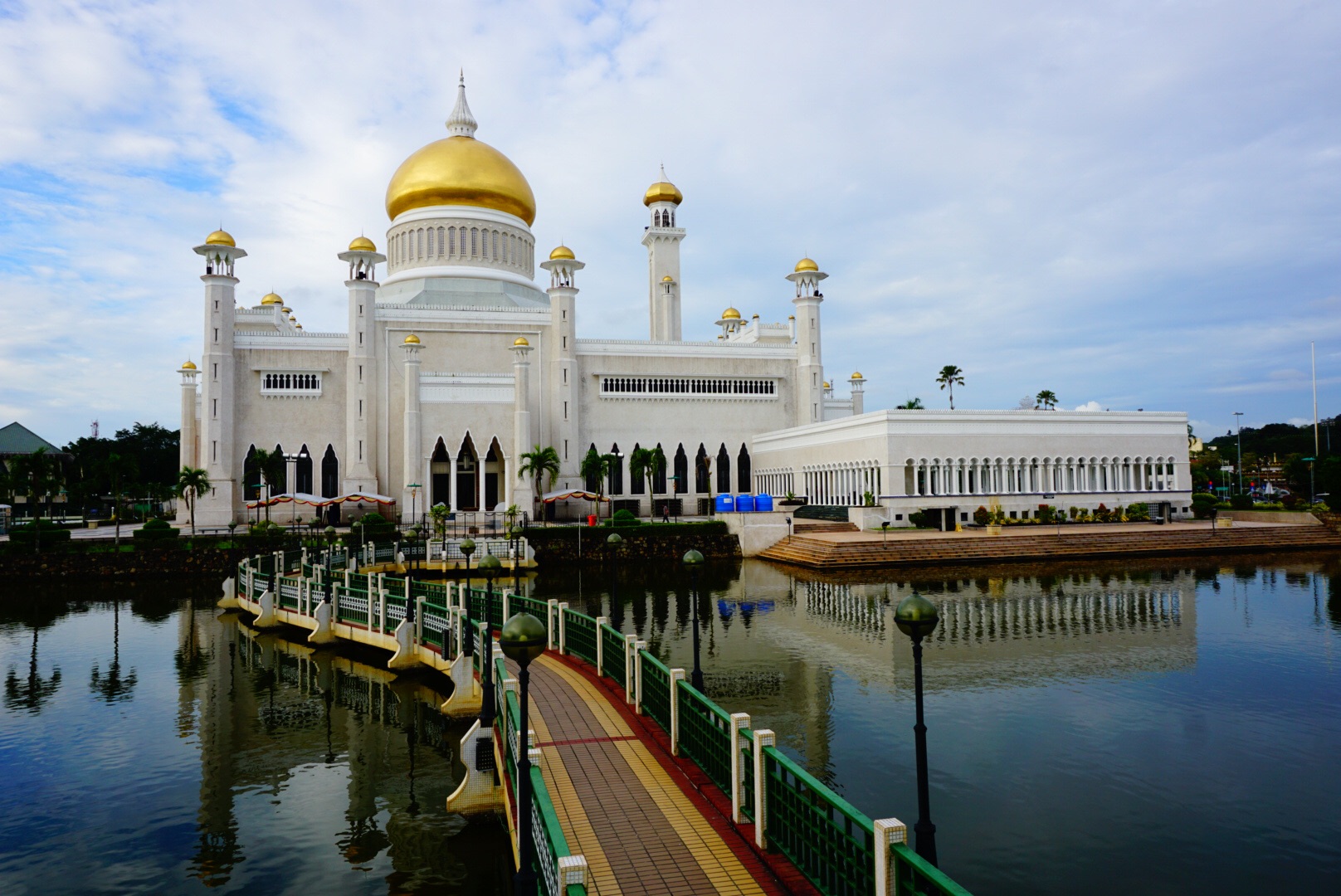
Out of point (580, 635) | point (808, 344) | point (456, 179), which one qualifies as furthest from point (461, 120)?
point (580, 635)

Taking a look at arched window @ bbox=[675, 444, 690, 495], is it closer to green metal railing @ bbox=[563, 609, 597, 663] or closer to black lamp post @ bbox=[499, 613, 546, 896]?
green metal railing @ bbox=[563, 609, 597, 663]

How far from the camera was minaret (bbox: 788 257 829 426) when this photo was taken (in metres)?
49.9

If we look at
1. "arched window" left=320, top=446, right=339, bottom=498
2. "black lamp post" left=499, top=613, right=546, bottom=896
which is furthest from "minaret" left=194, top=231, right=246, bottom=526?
"black lamp post" left=499, top=613, right=546, bottom=896

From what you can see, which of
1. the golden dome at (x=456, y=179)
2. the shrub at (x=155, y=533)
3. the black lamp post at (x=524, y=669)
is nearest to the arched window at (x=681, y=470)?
the golden dome at (x=456, y=179)

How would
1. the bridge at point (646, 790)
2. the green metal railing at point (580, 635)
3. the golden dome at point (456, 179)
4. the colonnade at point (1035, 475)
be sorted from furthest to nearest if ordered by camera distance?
the golden dome at point (456, 179), the colonnade at point (1035, 475), the green metal railing at point (580, 635), the bridge at point (646, 790)

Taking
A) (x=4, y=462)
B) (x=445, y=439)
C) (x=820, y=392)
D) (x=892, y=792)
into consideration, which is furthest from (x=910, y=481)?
(x=4, y=462)

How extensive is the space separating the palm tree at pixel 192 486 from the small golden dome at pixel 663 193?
1219 inches

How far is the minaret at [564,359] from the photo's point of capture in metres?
45.8

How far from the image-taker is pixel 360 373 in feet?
142

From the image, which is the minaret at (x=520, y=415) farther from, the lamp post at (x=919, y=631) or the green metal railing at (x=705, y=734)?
the lamp post at (x=919, y=631)

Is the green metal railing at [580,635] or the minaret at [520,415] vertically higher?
the minaret at [520,415]

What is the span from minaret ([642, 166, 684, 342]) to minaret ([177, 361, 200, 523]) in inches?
1067

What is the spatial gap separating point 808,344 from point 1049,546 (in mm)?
20438

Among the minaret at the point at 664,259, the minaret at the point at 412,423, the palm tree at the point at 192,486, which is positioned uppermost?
the minaret at the point at 664,259
